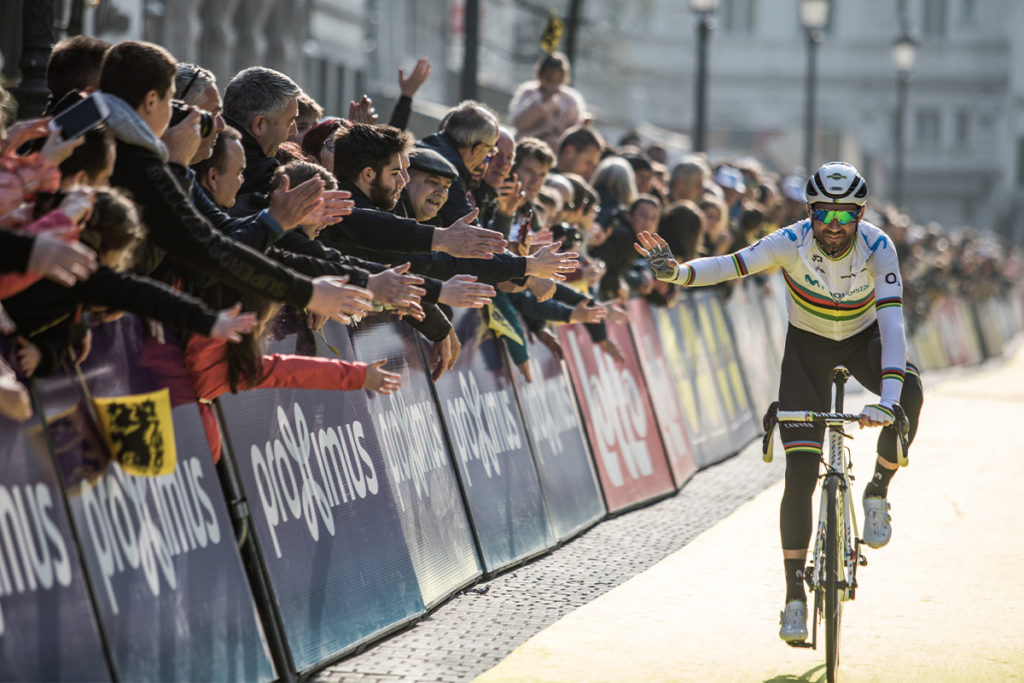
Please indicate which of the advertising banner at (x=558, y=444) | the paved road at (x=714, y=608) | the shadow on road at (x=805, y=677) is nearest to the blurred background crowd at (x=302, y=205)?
the advertising banner at (x=558, y=444)

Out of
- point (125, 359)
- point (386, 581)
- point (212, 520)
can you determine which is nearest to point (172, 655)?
point (212, 520)

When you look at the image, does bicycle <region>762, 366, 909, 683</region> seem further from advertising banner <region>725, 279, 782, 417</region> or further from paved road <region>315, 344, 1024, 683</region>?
advertising banner <region>725, 279, 782, 417</region>

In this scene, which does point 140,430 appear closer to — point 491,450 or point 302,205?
point 302,205

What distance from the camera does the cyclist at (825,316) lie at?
270 inches

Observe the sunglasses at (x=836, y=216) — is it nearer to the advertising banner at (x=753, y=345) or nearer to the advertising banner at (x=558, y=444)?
the advertising banner at (x=558, y=444)

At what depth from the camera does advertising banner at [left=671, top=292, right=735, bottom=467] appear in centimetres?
1291

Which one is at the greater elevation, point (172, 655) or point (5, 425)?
point (5, 425)

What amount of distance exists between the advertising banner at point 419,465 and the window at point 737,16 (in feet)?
272

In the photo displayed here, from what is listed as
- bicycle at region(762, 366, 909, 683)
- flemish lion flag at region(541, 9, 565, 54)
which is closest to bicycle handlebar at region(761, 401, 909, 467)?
bicycle at region(762, 366, 909, 683)

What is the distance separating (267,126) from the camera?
679cm

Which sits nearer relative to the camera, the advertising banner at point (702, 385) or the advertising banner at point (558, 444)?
the advertising banner at point (558, 444)

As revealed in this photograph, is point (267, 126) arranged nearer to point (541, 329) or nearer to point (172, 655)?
point (172, 655)

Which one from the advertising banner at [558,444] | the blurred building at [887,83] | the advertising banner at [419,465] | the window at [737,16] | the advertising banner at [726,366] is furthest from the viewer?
the window at [737,16]

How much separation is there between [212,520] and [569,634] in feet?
6.50
